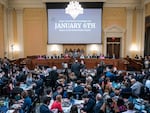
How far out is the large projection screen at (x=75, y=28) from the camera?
845 inches

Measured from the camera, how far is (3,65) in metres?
15.0

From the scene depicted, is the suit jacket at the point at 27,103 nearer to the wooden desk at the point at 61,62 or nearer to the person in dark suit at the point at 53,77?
the person in dark suit at the point at 53,77

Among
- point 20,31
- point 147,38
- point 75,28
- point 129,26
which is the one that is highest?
point 129,26

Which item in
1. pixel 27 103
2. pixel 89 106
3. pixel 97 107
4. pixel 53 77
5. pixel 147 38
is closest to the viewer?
pixel 97 107

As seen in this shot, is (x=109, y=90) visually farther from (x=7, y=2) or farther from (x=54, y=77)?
(x=7, y=2)

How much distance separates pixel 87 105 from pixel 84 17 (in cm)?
1541

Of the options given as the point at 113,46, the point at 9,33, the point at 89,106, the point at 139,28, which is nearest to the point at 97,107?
the point at 89,106

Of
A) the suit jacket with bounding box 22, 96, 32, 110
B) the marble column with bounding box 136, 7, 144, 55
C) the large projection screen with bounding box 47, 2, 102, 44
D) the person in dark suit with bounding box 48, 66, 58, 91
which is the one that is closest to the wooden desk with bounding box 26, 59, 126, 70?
the large projection screen with bounding box 47, 2, 102, 44

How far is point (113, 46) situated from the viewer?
874 inches

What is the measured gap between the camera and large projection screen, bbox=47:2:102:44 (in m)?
21.5

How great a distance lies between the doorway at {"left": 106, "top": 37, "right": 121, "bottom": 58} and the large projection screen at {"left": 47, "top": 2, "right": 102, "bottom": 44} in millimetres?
1115

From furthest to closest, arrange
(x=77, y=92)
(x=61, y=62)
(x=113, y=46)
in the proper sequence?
(x=113, y=46) < (x=61, y=62) < (x=77, y=92)

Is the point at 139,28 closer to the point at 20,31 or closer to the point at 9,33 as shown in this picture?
the point at 20,31

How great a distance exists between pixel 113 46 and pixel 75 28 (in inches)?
148
